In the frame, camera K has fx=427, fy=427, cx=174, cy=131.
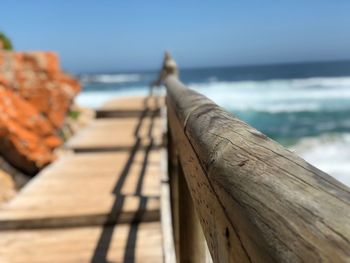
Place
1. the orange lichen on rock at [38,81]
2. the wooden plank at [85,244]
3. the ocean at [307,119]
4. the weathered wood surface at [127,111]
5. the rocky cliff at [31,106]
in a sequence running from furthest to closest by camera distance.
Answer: the ocean at [307,119] < the weathered wood surface at [127,111] < the orange lichen on rock at [38,81] < the rocky cliff at [31,106] < the wooden plank at [85,244]

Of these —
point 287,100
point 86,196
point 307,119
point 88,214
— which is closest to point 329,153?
point 307,119

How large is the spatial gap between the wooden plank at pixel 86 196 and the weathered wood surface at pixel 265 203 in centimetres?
264

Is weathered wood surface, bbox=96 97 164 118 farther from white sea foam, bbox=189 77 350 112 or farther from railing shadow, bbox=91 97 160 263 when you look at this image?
white sea foam, bbox=189 77 350 112

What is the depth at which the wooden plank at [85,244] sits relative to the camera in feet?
9.31

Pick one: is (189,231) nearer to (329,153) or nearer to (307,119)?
(329,153)

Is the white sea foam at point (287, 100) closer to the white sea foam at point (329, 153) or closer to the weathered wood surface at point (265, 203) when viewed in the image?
the white sea foam at point (329, 153)

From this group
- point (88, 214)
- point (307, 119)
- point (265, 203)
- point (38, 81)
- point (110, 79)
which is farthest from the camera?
point (110, 79)

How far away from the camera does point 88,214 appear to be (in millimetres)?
3445

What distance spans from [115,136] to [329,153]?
10.5 m

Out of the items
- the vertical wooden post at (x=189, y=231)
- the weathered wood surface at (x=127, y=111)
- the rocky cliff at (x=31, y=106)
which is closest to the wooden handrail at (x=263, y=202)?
the vertical wooden post at (x=189, y=231)

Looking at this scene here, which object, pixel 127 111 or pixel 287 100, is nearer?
pixel 127 111

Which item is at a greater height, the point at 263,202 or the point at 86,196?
the point at 263,202

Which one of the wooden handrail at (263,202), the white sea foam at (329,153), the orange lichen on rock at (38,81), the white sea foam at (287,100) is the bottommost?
the white sea foam at (287,100)

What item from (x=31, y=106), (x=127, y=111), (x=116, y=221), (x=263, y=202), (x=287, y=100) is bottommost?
(x=287, y=100)
